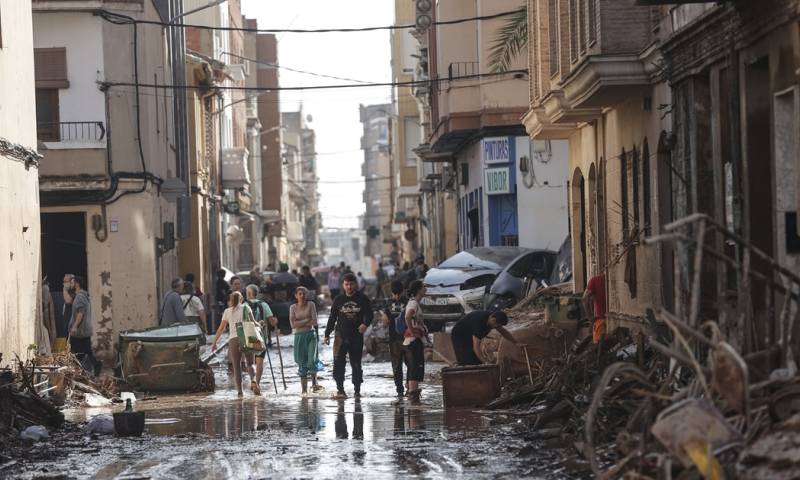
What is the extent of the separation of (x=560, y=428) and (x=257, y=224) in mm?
67515

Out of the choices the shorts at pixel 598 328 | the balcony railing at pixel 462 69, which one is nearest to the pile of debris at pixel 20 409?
the shorts at pixel 598 328

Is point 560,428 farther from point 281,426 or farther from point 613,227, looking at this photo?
point 613,227

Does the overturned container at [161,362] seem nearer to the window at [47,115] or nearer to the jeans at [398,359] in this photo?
the jeans at [398,359]

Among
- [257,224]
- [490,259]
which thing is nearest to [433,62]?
[490,259]

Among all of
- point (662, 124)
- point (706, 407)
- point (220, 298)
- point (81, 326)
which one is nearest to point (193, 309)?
point (81, 326)

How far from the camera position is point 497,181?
36.9m

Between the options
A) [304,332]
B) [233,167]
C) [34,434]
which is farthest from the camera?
[233,167]

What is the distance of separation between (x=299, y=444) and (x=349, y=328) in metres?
6.15

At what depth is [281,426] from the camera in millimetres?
16438

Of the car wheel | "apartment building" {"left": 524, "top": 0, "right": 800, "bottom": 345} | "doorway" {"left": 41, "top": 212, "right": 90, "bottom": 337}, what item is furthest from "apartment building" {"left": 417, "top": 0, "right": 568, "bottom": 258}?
"doorway" {"left": 41, "top": 212, "right": 90, "bottom": 337}

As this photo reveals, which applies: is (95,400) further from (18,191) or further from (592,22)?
(592,22)

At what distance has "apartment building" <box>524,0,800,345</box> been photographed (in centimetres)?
1303

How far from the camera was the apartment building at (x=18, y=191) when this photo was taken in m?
20.0

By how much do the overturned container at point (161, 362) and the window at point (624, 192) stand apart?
631 centimetres
